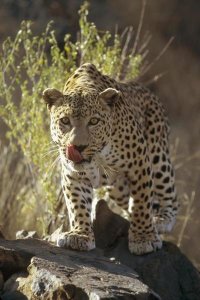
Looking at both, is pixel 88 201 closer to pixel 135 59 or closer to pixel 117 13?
pixel 135 59

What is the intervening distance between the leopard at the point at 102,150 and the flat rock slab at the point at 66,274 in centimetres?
54

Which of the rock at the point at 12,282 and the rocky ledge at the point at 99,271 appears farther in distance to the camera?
the rock at the point at 12,282

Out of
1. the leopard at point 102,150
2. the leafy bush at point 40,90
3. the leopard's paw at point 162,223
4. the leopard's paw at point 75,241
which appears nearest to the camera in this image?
the leopard at point 102,150

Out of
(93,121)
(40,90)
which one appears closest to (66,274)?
(93,121)

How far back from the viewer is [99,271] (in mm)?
9117

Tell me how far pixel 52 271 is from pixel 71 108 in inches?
71.8

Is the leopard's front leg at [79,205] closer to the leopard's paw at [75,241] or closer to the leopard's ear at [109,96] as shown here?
the leopard's paw at [75,241]

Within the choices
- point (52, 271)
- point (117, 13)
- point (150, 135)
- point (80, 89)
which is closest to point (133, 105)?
point (150, 135)

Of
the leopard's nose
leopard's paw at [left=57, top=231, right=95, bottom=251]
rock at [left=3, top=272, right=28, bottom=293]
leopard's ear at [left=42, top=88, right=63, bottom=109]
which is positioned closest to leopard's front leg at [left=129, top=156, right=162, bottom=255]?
leopard's paw at [left=57, top=231, right=95, bottom=251]

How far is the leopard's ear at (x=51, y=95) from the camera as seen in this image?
9.82 meters

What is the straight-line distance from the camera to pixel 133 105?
1109 centimetres

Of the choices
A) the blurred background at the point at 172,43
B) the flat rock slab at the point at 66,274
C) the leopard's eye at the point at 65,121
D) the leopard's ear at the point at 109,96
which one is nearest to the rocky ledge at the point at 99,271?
the flat rock slab at the point at 66,274

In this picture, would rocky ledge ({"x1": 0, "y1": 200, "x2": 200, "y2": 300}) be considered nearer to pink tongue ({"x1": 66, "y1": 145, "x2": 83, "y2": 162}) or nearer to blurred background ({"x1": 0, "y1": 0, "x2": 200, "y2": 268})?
pink tongue ({"x1": 66, "y1": 145, "x2": 83, "y2": 162})

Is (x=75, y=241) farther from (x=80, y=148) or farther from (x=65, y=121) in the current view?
(x=65, y=121)
